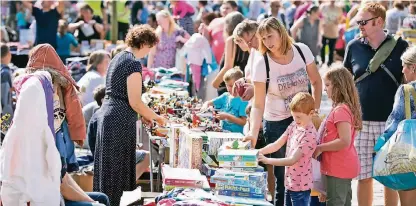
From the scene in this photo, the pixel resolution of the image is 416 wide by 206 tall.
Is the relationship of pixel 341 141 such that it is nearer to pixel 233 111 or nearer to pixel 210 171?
pixel 210 171

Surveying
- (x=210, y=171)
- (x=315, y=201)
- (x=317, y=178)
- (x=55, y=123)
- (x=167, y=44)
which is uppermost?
(x=167, y=44)

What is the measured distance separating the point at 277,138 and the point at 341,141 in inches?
24.6

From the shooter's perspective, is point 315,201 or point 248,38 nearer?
point 315,201

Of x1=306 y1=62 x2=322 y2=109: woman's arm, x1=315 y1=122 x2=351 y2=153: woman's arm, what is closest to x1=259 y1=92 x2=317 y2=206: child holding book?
x1=315 y1=122 x2=351 y2=153: woman's arm

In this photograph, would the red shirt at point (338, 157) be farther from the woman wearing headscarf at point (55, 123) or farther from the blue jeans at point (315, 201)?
the woman wearing headscarf at point (55, 123)

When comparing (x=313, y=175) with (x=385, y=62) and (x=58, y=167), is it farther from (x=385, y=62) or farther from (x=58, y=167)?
(x=58, y=167)

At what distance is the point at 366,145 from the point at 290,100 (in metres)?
0.94

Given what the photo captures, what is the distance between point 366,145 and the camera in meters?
7.42

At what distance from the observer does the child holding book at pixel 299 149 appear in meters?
6.30

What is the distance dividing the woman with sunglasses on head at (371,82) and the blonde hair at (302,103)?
1.24 meters

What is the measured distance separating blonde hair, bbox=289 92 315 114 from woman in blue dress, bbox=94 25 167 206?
1.38m

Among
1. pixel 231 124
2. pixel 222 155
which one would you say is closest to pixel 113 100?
pixel 231 124

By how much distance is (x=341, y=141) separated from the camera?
6438mm

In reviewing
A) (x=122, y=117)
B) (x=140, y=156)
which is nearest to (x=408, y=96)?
(x=122, y=117)
